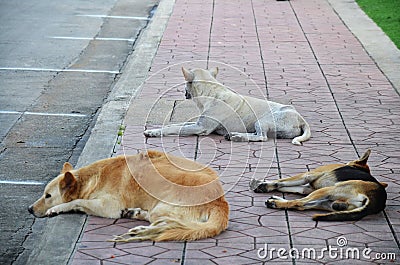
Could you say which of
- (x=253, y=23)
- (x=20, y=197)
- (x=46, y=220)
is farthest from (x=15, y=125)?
(x=253, y=23)

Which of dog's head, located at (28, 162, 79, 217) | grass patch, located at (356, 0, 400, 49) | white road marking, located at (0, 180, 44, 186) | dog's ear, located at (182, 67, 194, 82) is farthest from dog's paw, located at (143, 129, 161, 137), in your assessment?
grass patch, located at (356, 0, 400, 49)

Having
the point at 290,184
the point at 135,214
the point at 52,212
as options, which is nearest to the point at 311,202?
the point at 290,184

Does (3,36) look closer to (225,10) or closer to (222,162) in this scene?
(225,10)

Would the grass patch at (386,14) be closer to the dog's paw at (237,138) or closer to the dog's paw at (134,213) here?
the dog's paw at (237,138)

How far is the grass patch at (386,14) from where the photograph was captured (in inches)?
617

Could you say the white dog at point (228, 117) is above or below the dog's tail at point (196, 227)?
below

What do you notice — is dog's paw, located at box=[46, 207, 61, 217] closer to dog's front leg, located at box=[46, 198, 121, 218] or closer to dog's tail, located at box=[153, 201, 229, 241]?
dog's front leg, located at box=[46, 198, 121, 218]

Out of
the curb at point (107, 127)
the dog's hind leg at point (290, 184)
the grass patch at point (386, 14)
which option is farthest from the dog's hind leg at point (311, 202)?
the grass patch at point (386, 14)

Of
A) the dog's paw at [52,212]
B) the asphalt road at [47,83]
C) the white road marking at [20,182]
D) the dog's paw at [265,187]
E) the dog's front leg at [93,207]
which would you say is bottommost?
the asphalt road at [47,83]

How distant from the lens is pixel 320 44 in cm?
1452

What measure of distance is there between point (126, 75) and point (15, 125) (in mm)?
2668

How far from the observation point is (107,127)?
9.57 meters

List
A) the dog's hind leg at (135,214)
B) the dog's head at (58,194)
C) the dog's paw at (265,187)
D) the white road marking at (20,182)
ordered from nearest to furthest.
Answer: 1. the dog's hind leg at (135,214)
2. the dog's head at (58,194)
3. the dog's paw at (265,187)
4. the white road marking at (20,182)

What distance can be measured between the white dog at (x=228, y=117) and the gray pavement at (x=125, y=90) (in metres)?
0.74
